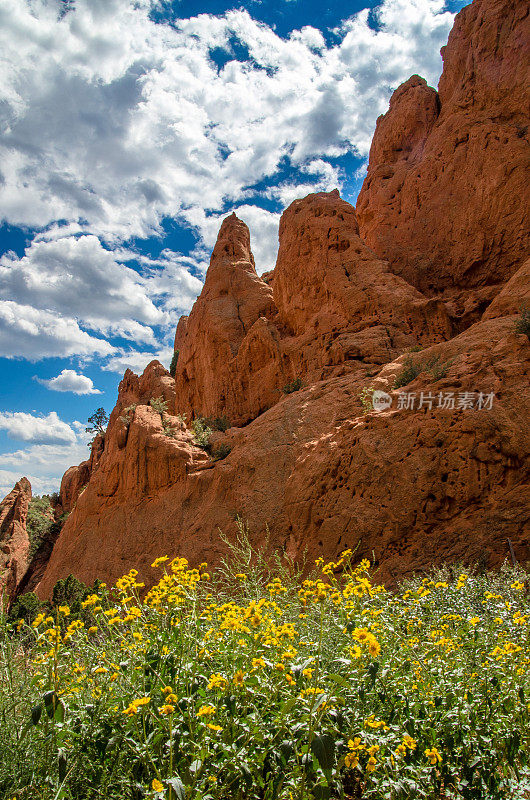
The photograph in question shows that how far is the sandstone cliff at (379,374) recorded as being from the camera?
26.1 feet

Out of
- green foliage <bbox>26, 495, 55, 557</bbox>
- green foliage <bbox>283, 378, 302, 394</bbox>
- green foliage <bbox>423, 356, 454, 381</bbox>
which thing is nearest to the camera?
green foliage <bbox>423, 356, 454, 381</bbox>

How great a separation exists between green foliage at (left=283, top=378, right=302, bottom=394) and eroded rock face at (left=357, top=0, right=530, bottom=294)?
6.07m

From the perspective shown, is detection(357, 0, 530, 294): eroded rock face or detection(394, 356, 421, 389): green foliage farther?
detection(357, 0, 530, 294): eroded rock face

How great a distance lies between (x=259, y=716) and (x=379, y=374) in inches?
429

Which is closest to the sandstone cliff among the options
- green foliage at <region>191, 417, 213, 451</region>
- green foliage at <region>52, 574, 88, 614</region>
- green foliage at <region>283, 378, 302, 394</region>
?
green foliage at <region>283, 378, 302, 394</region>

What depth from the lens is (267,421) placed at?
14.6 m

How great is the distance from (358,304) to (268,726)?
14587 mm

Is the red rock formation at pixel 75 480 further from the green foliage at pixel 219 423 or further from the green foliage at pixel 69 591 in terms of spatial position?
the green foliage at pixel 69 591

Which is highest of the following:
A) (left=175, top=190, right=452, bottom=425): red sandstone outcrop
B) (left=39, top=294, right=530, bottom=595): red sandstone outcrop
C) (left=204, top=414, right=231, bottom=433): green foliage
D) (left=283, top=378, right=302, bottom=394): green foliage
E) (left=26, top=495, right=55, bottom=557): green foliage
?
(left=175, top=190, right=452, bottom=425): red sandstone outcrop

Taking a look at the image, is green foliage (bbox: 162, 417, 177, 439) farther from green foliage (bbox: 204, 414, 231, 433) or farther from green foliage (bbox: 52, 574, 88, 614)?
green foliage (bbox: 52, 574, 88, 614)

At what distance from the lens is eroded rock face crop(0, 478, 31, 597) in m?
23.6

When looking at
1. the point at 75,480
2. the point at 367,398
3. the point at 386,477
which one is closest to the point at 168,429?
the point at 367,398

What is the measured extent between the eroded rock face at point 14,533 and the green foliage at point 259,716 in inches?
943

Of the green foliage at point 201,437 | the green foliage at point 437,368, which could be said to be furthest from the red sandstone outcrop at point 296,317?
the green foliage at point 437,368
